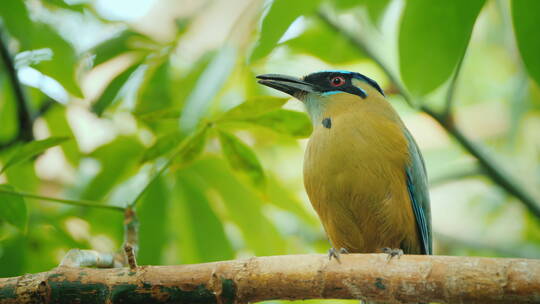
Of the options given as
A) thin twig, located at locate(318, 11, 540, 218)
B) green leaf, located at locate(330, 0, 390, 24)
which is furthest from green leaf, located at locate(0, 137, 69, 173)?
thin twig, located at locate(318, 11, 540, 218)

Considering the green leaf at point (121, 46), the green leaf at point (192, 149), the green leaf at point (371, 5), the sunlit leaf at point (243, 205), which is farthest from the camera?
the sunlit leaf at point (243, 205)

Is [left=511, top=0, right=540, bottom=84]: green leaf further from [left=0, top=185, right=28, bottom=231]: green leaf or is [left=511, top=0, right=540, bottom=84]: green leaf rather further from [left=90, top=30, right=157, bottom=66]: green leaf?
[left=90, top=30, right=157, bottom=66]: green leaf

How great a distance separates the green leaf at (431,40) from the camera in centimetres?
267

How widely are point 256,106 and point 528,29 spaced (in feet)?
4.34

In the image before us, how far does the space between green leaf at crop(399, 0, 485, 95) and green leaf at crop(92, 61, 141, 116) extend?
5.76ft

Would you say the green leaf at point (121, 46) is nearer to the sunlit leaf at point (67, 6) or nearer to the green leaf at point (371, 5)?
the sunlit leaf at point (67, 6)

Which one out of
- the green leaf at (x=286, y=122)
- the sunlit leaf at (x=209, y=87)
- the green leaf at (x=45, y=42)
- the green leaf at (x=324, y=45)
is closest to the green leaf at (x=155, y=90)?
the green leaf at (x=45, y=42)

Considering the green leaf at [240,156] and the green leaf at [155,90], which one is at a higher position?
the green leaf at [155,90]

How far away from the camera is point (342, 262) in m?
2.62

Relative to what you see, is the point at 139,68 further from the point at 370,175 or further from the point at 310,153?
the point at 370,175

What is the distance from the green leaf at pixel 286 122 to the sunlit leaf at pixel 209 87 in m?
0.45

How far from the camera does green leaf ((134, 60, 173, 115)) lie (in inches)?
163

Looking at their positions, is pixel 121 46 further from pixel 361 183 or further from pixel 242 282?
pixel 242 282

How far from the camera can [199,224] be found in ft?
13.6
